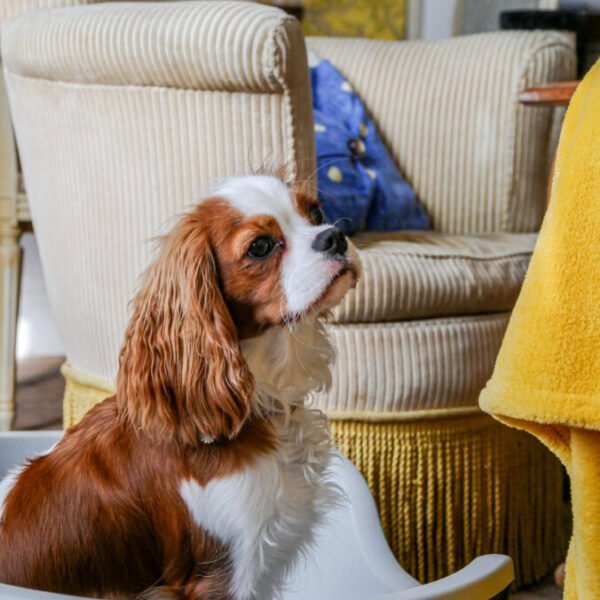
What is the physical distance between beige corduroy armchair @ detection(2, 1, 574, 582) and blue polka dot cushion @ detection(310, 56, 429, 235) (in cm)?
9

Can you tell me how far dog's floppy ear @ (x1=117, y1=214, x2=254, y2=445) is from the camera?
104 centimetres

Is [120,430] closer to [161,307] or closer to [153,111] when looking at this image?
[161,307]

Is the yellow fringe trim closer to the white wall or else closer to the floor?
the floor

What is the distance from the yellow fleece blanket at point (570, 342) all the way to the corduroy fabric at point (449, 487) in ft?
1.92

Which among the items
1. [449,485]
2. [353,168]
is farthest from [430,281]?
[353,168]

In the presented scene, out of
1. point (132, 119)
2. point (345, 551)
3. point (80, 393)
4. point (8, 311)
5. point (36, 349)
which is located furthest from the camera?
point (36, 349)

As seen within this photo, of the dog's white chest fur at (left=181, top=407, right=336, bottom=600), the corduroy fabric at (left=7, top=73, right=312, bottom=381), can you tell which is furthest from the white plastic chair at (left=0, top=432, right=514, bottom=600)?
the corduroy fabric at (left=7, top=73, right=312, bottom=381)

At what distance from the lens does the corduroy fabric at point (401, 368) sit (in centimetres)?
162

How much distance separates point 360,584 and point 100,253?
0.72 metres

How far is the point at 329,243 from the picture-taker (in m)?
1.04

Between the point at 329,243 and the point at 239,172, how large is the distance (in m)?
0.48

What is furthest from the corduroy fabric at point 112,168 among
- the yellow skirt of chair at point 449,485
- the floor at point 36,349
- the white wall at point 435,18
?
the white wall at point 435,18

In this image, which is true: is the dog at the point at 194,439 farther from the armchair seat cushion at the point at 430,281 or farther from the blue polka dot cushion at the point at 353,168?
the blue polka dot cushion at the point at 353,168

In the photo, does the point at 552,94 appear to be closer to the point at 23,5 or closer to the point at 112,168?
the point at 112,168
